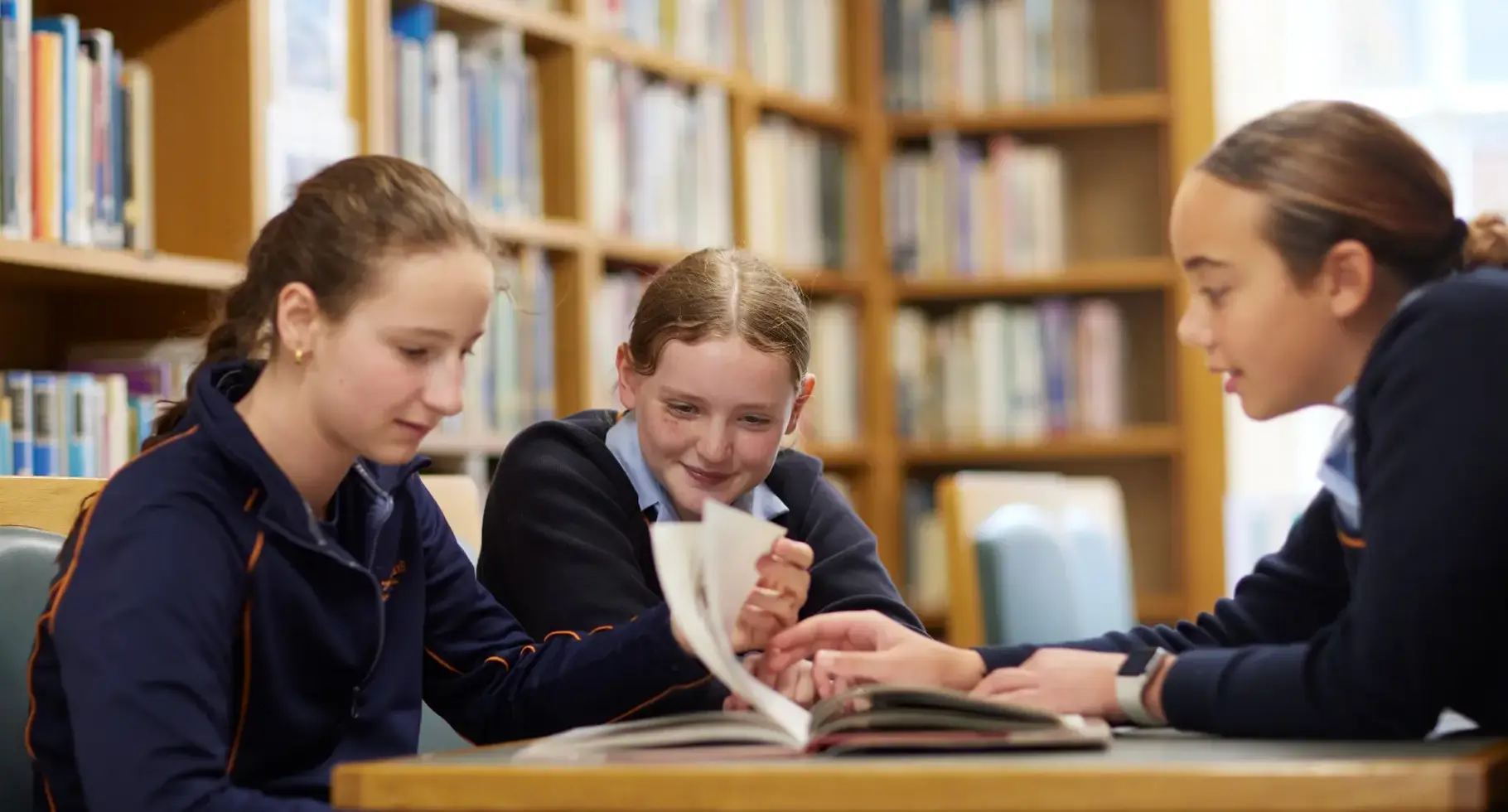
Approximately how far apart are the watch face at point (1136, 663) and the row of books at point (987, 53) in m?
3.14

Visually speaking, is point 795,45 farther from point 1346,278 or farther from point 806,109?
point 1346,278

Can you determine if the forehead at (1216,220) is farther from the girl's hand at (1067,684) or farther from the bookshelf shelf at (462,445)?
the bookshelf shelf at (462,445)

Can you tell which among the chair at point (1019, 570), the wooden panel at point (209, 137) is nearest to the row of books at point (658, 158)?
the wooden panel at point (209, 137)

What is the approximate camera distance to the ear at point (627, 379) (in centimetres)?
175

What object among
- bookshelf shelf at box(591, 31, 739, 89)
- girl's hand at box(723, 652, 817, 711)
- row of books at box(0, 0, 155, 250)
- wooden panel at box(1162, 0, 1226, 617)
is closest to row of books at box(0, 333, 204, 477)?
row of books at box(0, 0, 155, 250)

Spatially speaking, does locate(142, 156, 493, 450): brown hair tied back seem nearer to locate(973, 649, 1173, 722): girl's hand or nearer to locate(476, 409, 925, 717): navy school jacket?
locate(476, 409, 925, 717): navy school jacket

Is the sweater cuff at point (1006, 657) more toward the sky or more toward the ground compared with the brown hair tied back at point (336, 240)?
more toward the ground

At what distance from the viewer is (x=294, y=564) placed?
1338 millimetres

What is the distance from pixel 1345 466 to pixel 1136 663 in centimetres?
22

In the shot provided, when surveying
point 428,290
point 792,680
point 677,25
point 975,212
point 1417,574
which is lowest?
point 792,680

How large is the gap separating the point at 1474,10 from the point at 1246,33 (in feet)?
1.74

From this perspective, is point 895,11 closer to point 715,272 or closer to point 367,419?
point 715,272

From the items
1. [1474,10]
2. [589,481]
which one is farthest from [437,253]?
[1474,10]

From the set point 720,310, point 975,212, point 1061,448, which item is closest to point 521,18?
point 975,212
